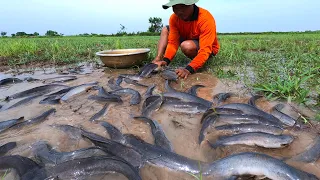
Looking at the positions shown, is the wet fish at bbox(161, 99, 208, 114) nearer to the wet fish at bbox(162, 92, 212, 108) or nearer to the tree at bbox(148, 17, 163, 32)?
the wet fish at bbox(162, 92, 212, 108)

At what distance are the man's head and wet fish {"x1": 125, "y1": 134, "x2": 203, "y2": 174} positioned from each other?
286cm

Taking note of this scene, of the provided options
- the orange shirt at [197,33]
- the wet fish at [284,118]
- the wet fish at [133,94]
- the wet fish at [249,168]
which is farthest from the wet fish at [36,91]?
the wet fish at [284,118]

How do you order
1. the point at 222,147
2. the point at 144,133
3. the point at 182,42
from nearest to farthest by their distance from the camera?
the point at 222,147 < the point at 144,133 < the point at 182,42

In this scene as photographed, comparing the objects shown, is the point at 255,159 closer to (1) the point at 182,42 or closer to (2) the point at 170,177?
(2) the point at 170,177

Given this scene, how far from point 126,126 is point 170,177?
987 mm

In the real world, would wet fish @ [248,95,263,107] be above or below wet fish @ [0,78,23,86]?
above

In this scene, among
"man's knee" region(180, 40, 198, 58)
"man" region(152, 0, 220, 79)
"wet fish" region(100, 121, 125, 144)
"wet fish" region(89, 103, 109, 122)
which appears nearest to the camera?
"wet fish" region(100, 121, 125, 144)

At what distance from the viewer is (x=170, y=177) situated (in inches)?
66.1

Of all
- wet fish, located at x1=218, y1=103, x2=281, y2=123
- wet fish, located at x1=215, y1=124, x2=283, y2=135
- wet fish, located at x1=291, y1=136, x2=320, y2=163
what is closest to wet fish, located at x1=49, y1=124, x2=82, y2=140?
wet fish, located at x1=215, y1=124, x2=283, y2=135

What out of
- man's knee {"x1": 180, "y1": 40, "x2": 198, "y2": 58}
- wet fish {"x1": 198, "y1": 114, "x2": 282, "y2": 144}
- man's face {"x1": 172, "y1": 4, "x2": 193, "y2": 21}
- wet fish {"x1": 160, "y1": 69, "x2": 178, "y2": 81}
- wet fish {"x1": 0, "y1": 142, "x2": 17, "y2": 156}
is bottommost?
wet fish {"x1": 0, "y1": 142, "x2": 17, "y2": 156}

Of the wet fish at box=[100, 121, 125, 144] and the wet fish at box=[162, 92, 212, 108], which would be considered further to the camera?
the wet fish at box=[162, 92, 212, 108]

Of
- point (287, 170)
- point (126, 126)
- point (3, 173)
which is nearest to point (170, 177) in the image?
point (287, 170)

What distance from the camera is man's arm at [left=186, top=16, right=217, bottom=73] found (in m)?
4.36

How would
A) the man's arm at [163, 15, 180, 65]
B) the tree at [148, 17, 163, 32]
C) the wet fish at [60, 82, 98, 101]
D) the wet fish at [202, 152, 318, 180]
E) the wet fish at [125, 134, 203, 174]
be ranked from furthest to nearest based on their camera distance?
the tree at [148, 17, 163, 32] < the man's arm at [163, 15, 180, 65] < the wet fish at [60, 82, 98, 101] < the wet fish at [125, 134, 203, 174] < the wet fish at [202, 152, 318, 180]
